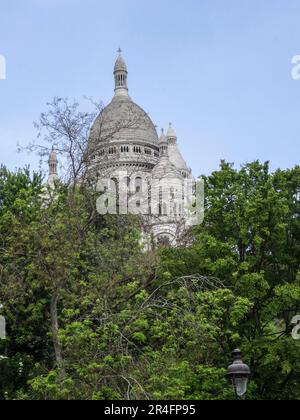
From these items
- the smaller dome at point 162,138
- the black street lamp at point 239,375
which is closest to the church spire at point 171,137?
the smaller dome at point 162,138

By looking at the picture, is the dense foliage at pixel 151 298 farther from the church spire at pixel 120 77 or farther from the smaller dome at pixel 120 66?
the smaller dome at pixel 120 66

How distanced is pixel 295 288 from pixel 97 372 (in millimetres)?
9094

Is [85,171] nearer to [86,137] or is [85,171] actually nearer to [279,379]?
[86,137]

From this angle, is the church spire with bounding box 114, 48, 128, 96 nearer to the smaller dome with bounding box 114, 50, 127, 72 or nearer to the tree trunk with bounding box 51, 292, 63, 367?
the smaller dome with bounding box 114, 50, 127, 72

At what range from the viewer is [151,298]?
22.1 m

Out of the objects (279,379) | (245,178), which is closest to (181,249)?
(245,178)

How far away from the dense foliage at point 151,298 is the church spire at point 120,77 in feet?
339

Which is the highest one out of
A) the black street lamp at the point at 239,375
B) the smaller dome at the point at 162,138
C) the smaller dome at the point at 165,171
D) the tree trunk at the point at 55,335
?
the smaller dome at the point at 162,138

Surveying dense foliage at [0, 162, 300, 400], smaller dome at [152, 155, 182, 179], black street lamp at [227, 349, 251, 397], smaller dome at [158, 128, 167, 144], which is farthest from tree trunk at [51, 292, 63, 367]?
smaller dome at [158, 128, 167, 144]

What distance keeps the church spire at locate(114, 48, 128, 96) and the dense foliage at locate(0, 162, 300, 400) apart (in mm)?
103216

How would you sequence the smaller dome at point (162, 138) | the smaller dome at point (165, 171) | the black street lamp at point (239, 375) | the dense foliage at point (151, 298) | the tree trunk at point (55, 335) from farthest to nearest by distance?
1. the smaller dome at point (162, 138)
2. the smaller dome at point (165, 171)
3. the tree trunk at point (55, 335)
4. the dense foliage at point (151, 298)
5. the black street lamp at point (239, 375)

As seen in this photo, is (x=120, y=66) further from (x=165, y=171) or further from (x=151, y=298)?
(x=151, y=298)

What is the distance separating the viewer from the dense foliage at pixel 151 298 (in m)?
19.2

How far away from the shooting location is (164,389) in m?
18.7
